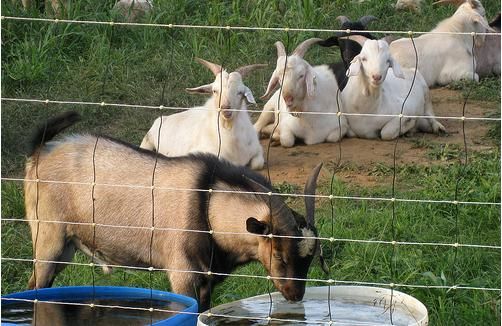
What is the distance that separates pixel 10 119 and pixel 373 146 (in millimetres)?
3056

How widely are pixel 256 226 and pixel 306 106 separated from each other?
14.7 ft

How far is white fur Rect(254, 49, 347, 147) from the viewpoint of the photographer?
29.6ft

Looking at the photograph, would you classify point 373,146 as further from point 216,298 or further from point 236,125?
point 216,298

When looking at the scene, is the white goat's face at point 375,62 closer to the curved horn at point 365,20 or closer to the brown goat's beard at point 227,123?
the brown goat's beard at point 227,123

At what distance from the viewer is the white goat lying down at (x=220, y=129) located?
8109 mm

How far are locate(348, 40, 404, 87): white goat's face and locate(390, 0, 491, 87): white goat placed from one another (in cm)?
160

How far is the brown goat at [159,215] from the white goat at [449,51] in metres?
5.51

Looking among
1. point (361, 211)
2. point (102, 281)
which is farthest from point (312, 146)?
point (102, 281)

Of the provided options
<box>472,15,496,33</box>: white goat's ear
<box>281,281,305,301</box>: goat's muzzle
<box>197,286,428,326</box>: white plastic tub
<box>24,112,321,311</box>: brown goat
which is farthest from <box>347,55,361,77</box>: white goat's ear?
<box>197,286,428,326</box>: white plastic tub

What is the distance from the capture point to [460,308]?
5039mm

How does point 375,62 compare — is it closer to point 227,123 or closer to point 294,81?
point 294,81

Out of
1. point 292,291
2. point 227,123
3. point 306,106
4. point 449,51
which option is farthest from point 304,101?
point 292,291

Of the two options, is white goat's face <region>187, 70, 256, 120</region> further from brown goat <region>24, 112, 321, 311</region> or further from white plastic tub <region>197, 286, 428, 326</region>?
white plastic tub <region>197, 286, 428, 326</region>

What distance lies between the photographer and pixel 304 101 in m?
9.35
